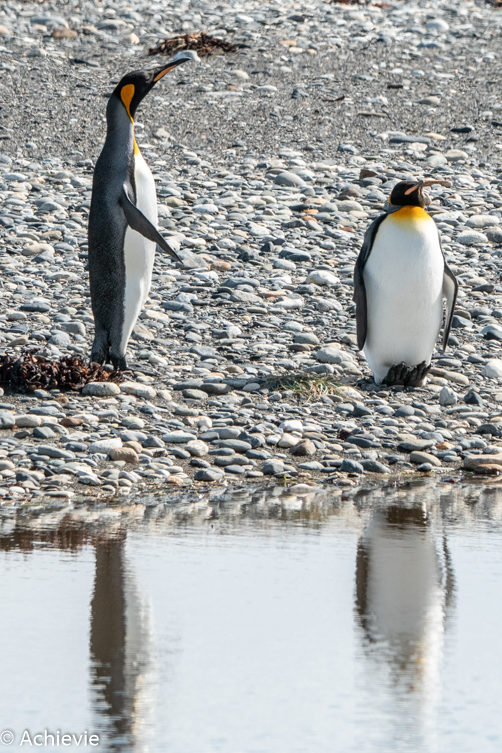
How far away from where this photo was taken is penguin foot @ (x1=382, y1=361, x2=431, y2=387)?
20.2 feet

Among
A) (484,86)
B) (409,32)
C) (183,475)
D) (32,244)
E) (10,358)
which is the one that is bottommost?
(183,475)

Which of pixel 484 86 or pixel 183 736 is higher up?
pixel 484 86

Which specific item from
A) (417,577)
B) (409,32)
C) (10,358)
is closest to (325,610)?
(417,577)

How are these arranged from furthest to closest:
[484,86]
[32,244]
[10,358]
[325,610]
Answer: [484,86] < [32,244] < [10,358] < [325,610]

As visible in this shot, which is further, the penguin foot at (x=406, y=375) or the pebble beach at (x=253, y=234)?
the penguin foot at (x=406, y=375)

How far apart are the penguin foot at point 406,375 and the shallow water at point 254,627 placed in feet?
5.54

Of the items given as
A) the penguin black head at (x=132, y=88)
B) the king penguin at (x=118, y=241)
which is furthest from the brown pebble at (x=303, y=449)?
the penguin black head at (x=132, y=88)

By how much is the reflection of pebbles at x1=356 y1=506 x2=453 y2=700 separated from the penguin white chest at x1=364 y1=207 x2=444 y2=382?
1964mm

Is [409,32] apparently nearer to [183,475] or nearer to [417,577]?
[183,475]

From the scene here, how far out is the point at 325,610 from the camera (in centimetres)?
329

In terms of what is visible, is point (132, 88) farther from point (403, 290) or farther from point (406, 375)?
point (406, 375)

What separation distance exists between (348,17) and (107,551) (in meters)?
13.2

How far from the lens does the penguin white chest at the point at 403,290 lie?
6.20m

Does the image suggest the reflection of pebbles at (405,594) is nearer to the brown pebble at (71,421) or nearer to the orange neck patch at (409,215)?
the brown pebble at (71,421)
